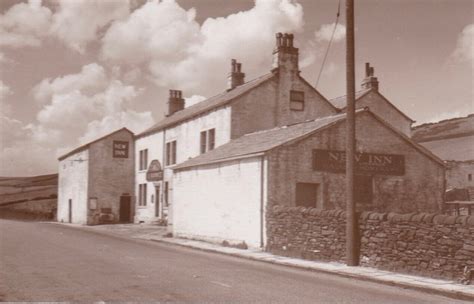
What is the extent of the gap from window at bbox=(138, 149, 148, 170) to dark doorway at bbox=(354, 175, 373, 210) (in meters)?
24.1

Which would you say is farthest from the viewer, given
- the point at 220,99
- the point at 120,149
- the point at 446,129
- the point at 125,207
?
the point at 446,129

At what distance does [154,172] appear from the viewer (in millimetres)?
40562

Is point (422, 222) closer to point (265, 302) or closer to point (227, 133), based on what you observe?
point (265, 302)

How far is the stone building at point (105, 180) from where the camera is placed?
43.8m

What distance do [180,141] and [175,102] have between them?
34.5ft

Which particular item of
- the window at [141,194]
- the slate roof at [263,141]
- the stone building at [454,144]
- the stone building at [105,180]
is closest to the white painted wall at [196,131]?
the slate roof at [263,141]

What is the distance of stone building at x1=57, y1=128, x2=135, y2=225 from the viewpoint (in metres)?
43.8

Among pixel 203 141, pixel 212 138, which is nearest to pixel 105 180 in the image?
pixel 203 141

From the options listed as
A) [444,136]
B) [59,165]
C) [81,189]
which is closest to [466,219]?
[81,189]

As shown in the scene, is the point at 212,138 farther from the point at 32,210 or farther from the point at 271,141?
the point at 32,210

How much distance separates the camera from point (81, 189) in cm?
4550

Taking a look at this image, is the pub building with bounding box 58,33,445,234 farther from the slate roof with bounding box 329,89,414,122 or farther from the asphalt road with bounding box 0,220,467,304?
the slate roof with bounding box 329,89,414,122

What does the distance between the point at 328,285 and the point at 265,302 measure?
2936 millimetres

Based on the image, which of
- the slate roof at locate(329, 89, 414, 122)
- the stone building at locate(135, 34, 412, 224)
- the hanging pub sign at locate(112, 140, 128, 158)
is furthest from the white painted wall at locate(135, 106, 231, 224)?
the slate roof at locate(329, 89, 414, 122)
